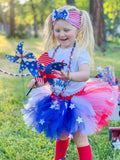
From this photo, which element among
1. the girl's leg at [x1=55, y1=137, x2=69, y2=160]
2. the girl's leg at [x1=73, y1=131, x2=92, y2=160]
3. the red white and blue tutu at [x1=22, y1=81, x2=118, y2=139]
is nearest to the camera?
the red white and blue tutu at [x1=22, y1=81, x2=118, y2=139]

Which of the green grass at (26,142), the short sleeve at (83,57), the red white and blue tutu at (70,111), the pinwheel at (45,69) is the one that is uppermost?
the short sleeve at (83,57)

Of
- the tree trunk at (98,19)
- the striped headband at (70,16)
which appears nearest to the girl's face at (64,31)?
the striped headband at (70,16)

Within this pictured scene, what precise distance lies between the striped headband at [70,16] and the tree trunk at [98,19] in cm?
938

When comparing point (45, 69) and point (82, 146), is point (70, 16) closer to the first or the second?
point (45, 69)

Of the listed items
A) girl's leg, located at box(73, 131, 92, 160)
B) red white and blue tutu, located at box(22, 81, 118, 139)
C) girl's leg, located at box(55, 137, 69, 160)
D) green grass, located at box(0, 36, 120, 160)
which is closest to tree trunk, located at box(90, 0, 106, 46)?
green grass, located at box(0, 36, 120, 160)

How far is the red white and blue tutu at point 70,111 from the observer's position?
1759 millimetres

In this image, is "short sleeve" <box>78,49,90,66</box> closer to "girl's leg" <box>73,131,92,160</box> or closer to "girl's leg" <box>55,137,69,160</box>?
"girl's leg" <box>73,131,92,160</box>

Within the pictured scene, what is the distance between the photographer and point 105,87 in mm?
2154

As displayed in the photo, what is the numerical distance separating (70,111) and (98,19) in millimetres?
10057

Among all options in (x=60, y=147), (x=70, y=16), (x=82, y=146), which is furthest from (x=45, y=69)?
(x=60, y=147)

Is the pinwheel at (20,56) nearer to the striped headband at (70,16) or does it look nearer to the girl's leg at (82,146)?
the striped headband at (70,16)

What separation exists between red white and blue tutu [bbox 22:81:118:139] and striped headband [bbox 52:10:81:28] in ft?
2.04

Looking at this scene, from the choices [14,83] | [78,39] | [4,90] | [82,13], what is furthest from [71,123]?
[14,83]

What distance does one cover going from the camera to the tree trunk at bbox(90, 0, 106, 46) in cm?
1064
